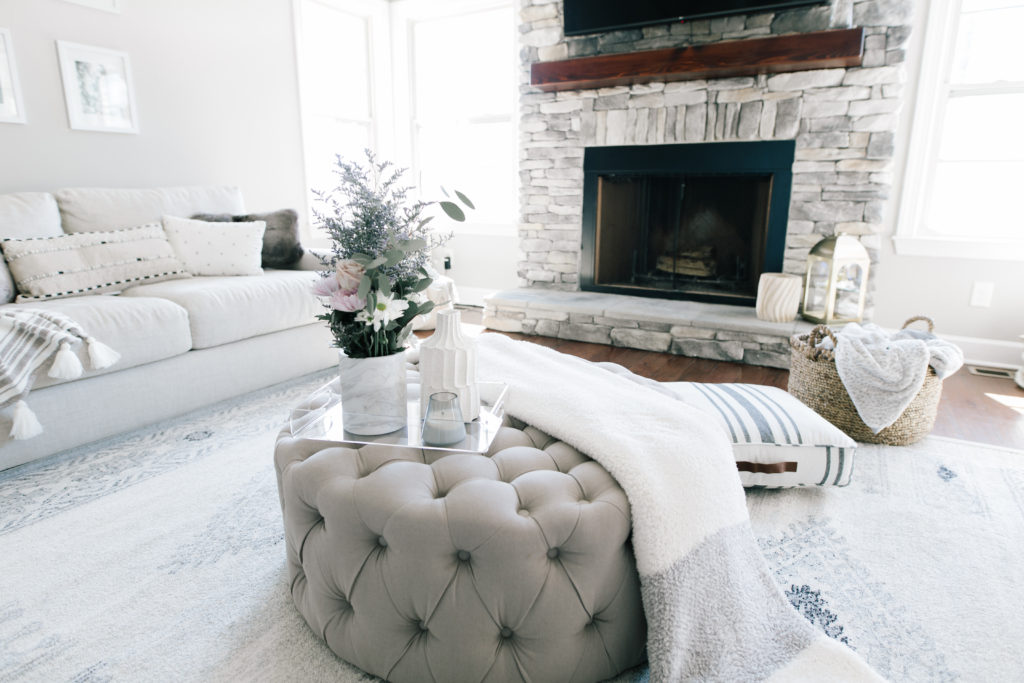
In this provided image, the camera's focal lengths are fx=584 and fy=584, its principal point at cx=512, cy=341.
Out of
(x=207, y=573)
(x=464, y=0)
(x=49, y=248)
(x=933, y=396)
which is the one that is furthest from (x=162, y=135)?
→ (x=933, y=396)

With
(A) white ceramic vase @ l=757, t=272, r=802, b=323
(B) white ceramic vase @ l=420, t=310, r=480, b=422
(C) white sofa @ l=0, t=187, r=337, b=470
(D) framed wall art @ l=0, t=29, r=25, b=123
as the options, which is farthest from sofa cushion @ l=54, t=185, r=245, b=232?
(A) white ceramic vase @ l=757, t=272, r=802, b=323

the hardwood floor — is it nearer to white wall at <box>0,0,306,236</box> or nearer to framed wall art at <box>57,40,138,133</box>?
white wall at <box>0,0,306,236</box>

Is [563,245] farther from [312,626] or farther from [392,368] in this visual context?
[312,626]

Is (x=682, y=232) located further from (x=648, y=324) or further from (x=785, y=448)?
(x=785, y=448)

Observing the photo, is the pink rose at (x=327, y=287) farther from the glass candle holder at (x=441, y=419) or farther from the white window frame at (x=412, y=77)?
the white window frame at (x=412, y=77)

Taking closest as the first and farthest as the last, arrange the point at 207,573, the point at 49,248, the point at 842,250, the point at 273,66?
1. the point at 207,573
2. the point at 49,248
3. the point at 842,250
4. the point at 273,66

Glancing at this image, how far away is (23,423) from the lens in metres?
1.84

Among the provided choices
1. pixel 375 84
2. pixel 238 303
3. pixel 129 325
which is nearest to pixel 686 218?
pixel 238 303

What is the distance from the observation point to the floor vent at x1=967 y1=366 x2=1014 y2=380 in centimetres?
305

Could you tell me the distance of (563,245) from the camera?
403 centimetres

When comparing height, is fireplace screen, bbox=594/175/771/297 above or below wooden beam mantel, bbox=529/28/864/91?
below

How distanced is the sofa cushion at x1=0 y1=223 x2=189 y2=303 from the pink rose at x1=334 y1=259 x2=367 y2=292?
1.93 meters

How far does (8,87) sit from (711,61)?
3.46 m

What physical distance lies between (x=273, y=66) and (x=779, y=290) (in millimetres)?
3541
